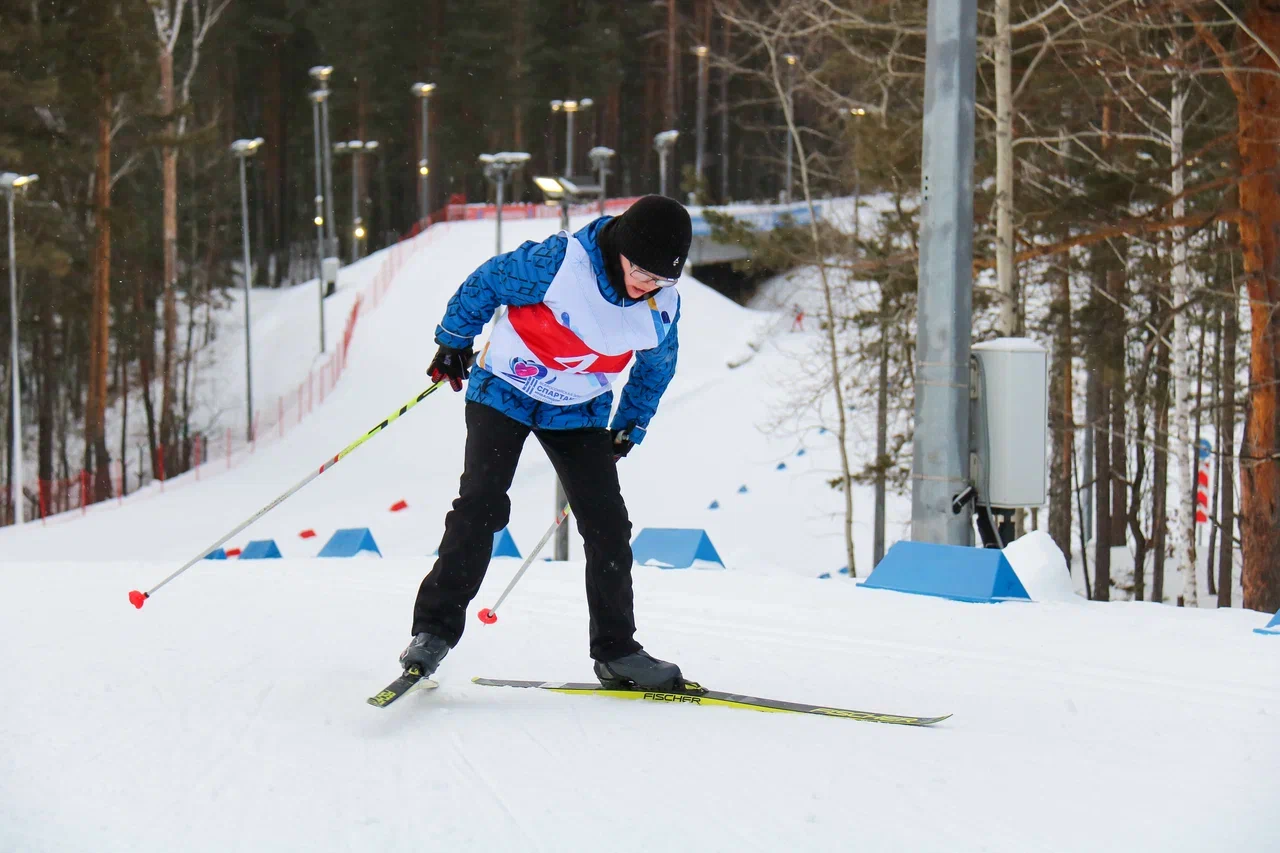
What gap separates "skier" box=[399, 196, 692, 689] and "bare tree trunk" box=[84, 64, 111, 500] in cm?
2133

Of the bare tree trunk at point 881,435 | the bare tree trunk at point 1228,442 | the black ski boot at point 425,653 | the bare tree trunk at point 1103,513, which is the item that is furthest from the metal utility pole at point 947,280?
the bare tree trunk at point 1103,513

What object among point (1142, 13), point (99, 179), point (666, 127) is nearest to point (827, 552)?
point (1142, 13)

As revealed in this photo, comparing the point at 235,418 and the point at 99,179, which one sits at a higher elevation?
the point at 99,179

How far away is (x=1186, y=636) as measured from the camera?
3.97 meters

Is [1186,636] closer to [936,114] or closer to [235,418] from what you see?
[936,114]

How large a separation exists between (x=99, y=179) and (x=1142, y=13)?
1967cm

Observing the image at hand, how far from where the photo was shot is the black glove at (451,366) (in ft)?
10.9

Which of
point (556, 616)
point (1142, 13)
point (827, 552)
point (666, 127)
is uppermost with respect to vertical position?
point (666, 127)

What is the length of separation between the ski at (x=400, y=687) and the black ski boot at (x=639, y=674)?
0.48 m

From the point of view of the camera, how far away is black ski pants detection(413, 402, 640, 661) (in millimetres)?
3311

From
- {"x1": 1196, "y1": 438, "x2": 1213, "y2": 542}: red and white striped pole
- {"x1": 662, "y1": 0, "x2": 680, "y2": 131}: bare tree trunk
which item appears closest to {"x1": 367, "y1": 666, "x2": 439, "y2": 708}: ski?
{"x1": 1196, "y1": 438, "x2": 1213, "y2": 542}: red and white striped pole

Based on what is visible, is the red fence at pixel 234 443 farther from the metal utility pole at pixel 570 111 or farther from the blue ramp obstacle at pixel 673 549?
the blue ramp obstacle at pixel 673 549

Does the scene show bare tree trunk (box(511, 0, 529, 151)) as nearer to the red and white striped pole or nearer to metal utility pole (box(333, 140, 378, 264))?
metal utility pole (box(333, 140, 378, 264))

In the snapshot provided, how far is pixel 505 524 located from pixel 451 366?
0.45 meters
